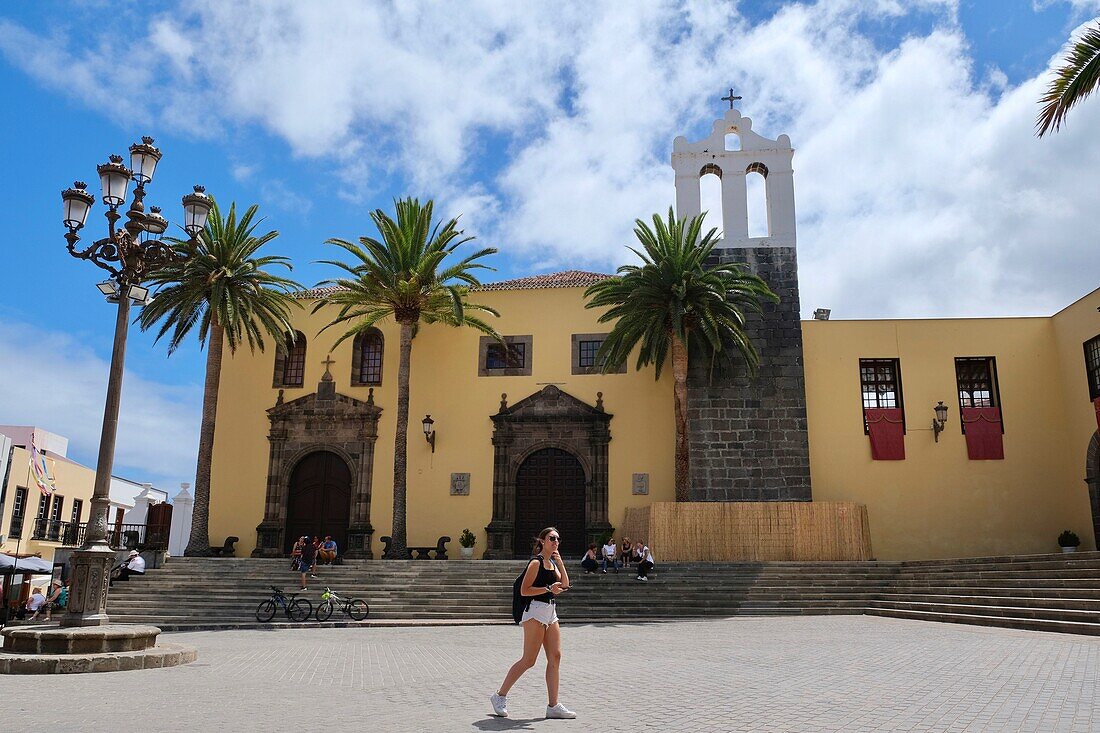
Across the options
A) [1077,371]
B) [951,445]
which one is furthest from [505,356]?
[1077,371]

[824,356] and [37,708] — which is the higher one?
[824,356]

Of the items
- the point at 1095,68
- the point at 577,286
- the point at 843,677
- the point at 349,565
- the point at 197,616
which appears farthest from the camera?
the point at 577,286

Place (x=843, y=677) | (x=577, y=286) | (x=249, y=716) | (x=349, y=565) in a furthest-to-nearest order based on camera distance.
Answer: (x=577, y=286), (x=349, y=565), (x=843, y=677), (x=249, y=716)

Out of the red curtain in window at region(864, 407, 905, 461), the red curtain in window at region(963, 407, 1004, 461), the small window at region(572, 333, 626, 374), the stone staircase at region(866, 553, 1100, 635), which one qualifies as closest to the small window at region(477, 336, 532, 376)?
the small window at region(572, 333, 626, 374)

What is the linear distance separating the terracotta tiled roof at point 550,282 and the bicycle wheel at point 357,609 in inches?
493

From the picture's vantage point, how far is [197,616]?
58.4 feet

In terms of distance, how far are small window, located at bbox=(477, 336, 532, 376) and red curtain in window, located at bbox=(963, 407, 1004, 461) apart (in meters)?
13.1

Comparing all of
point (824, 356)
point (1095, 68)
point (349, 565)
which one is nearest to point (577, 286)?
point (824, 356)

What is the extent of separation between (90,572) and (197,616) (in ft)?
26.3

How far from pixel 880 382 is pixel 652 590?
36.7 feet

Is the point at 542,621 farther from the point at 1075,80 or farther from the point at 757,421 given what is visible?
the point at 757,421

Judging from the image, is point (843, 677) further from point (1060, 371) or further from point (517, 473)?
point (1060, 371)

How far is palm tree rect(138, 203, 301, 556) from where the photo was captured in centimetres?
2525

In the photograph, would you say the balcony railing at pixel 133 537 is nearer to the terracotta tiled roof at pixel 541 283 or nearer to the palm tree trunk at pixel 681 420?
the terracotta tiled roof at pixel 541 283
